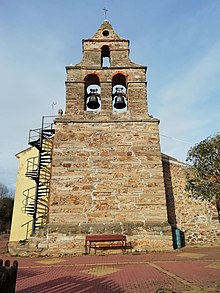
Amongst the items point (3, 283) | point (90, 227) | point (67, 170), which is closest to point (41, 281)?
point (3, 283)

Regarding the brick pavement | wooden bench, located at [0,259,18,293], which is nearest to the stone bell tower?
the brick pavement

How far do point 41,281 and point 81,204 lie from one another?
5.46 m

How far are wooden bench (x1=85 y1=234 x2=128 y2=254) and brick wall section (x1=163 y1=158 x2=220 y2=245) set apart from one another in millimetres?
3301

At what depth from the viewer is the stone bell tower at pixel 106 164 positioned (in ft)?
35.0

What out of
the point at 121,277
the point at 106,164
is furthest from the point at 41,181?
the point at 121,277

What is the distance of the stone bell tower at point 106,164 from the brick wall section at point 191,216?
167 cm

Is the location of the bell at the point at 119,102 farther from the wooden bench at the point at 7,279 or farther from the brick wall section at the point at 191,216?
the wooden bench at the point at 7,279

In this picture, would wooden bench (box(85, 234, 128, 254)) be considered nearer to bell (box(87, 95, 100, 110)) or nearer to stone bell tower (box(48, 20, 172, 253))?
stone bell tower (box(48, 20, 172, 253))

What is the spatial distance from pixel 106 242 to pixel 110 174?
306 cm

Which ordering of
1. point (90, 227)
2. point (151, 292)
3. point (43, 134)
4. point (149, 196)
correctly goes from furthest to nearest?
1. point (43, 134)
2. point (149, 196)
3. point (90, 227)
4. point (151, 292)

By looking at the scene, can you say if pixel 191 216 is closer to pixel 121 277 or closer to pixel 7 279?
pixel 121 277

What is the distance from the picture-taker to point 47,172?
14.8 metres

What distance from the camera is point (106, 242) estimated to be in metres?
10.3

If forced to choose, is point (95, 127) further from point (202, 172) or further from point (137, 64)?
point (202, 172)
